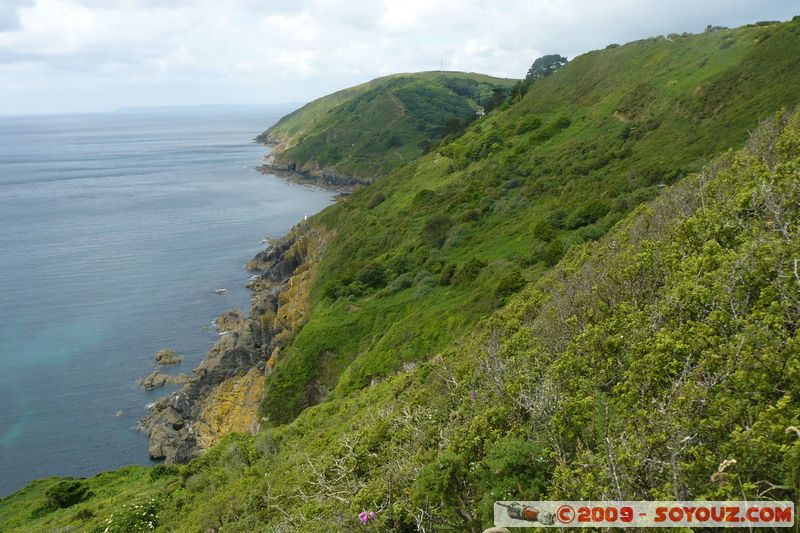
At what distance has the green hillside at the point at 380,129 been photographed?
143 meters

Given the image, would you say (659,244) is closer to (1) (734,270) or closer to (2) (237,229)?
(1) (734,270)

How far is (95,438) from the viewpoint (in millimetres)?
38906

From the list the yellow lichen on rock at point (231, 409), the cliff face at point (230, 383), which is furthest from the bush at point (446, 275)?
the yellow lichen on rock at point (231, 409)

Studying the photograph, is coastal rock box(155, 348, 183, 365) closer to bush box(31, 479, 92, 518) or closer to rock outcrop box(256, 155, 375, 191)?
bush box(31, 479, 92, 518)

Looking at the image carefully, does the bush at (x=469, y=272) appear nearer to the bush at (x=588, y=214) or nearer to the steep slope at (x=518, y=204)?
the steep slope at (x=518, y=204)

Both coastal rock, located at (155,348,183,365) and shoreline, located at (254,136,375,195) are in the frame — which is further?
shoreline, located at (254,136,375,195)

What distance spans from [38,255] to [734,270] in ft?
294

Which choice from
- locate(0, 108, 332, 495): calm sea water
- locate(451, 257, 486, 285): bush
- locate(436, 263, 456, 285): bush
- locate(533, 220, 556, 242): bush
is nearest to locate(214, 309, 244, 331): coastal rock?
locate(0, 108, 332, 495): calm sea water

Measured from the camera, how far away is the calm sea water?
3975cm

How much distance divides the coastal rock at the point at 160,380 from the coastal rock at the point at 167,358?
6.78 feet

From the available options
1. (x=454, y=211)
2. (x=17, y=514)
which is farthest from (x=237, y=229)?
(x=17, y=514)

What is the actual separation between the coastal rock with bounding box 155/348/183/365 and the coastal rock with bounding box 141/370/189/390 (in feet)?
6.78

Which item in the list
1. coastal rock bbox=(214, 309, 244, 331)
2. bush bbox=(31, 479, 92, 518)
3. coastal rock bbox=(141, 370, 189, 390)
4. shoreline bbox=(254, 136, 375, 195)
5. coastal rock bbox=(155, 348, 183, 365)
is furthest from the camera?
shoreline bbox=(254, 136, 375, 195)

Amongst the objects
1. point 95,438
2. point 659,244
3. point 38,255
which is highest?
point 659,244
